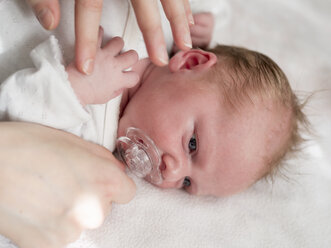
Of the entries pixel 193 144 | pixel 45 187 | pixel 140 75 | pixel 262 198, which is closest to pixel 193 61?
pixel 140 75

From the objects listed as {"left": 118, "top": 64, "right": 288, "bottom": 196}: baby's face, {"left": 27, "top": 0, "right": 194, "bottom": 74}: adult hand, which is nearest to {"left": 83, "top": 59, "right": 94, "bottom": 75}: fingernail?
{"left": 27, "top": 0, "right": 194, "bottom": 74}: adult hand

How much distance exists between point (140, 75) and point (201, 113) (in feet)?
0.86

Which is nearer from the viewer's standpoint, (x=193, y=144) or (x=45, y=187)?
(x=45, y=187)

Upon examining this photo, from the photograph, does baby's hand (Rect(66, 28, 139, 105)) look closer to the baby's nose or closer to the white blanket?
the white blanket

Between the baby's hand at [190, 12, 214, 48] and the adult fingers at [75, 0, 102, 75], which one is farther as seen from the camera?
the baby's hand at [190, 12, 214, 48]

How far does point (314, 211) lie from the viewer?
4.09 ft

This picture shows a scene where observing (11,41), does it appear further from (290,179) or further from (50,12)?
(290,179)

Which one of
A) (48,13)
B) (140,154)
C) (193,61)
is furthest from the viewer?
(193,61)

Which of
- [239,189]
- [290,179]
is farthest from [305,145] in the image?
[239,189]

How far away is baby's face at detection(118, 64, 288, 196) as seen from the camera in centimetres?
104

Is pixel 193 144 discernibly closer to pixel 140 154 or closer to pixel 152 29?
pixel 140 154

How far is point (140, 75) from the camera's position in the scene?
120cm

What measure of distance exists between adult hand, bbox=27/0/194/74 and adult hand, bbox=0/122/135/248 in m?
0.18

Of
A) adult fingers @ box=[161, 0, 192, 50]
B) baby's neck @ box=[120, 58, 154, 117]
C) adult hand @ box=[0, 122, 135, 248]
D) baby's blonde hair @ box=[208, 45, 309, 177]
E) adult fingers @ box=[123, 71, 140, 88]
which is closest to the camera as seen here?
adult hand @ box=[0, 122, 135, 248]
